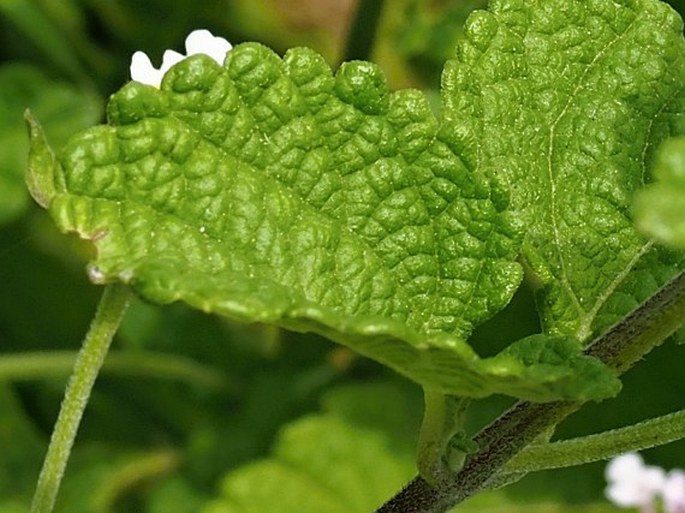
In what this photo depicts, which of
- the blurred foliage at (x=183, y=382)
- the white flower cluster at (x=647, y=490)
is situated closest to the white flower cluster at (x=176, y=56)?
the white flower cluster at (x=647, y=490)

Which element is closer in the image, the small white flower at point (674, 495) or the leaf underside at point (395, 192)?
the leaf underside at point (395, 192)

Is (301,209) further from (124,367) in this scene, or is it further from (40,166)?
(124,367)

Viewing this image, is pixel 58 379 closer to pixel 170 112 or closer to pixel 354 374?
pixel 354 374

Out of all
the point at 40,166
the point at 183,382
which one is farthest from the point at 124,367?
the point at 40,166

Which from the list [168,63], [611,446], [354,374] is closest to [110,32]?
[354,374]

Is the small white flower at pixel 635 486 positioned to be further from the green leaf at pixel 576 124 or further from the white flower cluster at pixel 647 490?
the green leaf at pixel 576 124

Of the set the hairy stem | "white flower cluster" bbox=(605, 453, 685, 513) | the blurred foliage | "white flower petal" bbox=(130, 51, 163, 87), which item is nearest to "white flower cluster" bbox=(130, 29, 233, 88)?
"white flower petal" bbox=(130, 51, 163, 87)
